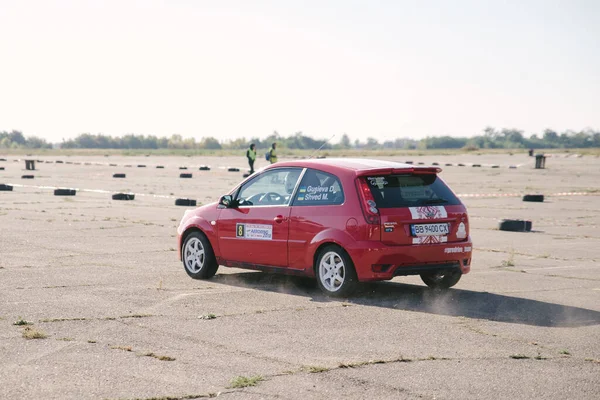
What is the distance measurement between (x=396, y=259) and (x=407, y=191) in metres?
0.82

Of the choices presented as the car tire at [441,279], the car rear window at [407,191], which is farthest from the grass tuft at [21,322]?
the car tire at [441,279]

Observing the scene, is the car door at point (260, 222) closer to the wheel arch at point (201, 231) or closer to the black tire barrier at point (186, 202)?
the wheel arch at point (201, 231)

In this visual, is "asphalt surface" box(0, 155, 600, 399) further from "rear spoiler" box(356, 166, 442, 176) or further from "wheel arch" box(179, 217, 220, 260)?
"rear spoiler" box(356, 166, 442, 176)

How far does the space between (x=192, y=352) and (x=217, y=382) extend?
101 centimetres

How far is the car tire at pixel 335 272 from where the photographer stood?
1023 centimetres

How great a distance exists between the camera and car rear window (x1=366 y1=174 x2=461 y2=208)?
34.0ft

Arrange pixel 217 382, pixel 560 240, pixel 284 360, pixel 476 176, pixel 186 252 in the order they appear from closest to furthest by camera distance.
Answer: pixel 217 382 → pixel 284 360 → pixel 186 252 → pixel 560 240 → pixel 476 176

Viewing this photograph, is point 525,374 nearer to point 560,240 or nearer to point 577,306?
point 577,306

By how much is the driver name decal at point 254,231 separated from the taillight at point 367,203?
53.5 inches

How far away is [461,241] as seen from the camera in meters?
10.6

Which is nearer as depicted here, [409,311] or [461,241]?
[409,311]

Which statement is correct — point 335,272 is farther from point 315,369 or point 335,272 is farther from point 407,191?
point 315,369

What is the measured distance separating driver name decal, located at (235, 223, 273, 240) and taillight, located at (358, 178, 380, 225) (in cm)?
136

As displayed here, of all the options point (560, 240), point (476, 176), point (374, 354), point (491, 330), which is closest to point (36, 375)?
point (374, 354)
